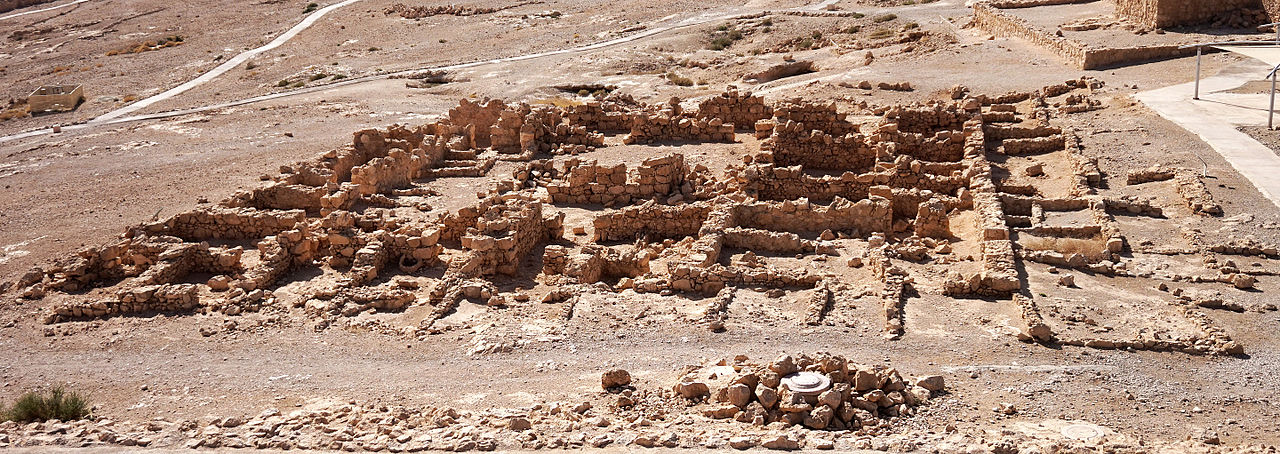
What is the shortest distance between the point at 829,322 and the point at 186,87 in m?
39.0

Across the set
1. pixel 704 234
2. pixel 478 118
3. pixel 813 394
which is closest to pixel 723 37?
pixel 478 118

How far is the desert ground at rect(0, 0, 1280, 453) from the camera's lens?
11359mm

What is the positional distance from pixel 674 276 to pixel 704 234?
2280 millimetres

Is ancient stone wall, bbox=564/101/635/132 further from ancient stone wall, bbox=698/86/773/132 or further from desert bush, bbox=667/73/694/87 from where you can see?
desert bush, bbox=667/73/694/87

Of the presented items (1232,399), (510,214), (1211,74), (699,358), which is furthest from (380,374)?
(1211,74)

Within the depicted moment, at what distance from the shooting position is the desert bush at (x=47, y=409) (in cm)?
1202

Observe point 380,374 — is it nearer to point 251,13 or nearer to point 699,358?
point 699,358

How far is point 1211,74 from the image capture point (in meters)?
29.7

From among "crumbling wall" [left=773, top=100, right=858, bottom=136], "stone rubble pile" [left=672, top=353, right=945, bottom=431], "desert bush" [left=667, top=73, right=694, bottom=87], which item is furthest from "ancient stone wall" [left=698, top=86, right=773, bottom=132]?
"stone rubble pile" [left=672, top=353, right=945, bottom=431]

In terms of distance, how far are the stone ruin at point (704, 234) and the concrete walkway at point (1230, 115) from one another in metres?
1.48

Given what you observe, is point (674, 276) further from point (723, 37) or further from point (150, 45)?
point (150, 45)

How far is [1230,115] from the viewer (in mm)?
24719

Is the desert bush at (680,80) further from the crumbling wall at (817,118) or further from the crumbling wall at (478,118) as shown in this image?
the crumbling wall at (817,118)

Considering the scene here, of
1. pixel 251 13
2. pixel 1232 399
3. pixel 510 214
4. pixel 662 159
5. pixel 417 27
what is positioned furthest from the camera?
pixel 251 13
